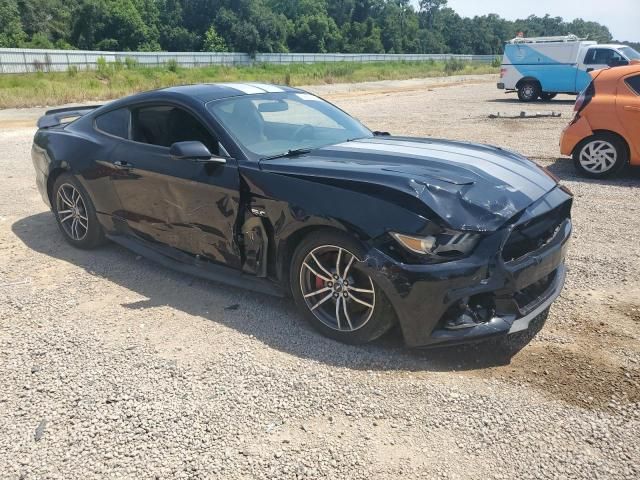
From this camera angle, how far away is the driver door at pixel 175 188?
13.2 ft

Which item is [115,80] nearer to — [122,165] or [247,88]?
[122,165]

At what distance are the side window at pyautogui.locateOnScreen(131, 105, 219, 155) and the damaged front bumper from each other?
1757 mm

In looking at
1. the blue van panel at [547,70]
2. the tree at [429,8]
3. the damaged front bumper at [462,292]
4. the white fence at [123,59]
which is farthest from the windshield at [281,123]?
the tree at [429,8]

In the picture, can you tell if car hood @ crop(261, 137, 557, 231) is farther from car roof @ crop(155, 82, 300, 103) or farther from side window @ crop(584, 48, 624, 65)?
side window @ crop(584, 48, 624, 65)

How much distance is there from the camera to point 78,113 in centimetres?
627

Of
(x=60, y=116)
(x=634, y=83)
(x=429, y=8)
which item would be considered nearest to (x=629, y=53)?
(x=634, y=83)

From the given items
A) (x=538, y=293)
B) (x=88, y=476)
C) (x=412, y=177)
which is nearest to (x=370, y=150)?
(x=412, y=177)

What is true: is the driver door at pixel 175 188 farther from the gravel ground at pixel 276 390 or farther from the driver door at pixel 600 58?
the driver door at pixel 600 58

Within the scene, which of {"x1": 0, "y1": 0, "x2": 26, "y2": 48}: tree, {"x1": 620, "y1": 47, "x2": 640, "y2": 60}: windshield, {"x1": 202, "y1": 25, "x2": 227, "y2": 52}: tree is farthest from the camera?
{"x1": 202, "y1": 25, "x2": 227, "y2": 52}: tree

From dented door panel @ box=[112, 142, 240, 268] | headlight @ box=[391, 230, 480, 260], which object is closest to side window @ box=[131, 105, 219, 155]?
dented door panel @ box=[112, 142, 240, 268]

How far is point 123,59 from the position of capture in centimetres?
4641

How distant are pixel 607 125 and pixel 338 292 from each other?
247 inches

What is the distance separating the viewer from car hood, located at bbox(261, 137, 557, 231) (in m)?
3.24

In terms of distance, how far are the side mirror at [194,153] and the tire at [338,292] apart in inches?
37.5
